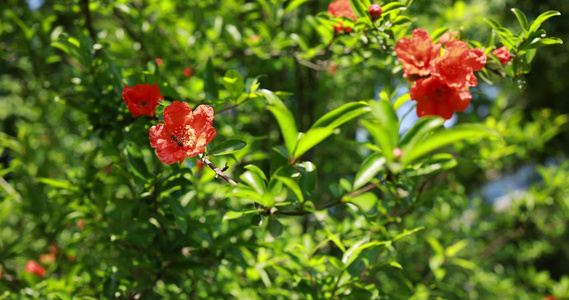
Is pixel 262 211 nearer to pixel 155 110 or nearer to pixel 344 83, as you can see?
pixel 155 110

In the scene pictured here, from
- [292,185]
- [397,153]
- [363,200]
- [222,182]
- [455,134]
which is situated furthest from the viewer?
[222,182]

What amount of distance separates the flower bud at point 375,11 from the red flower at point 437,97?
241 mm

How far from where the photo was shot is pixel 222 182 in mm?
1484

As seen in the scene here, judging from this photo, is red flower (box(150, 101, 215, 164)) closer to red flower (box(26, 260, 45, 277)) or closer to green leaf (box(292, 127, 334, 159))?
green leaf (box(292, 127, 334, 159))

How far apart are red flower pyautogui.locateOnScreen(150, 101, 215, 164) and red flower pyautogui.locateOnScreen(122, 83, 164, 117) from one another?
5.9 inches

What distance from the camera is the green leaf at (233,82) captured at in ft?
2.92

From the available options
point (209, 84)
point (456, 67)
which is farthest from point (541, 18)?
point (209, 84)

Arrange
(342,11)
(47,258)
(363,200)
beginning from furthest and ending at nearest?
(47,258), (342,11), (363,200)

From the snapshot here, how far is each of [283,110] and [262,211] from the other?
0.71 ft

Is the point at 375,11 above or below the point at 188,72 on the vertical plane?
above

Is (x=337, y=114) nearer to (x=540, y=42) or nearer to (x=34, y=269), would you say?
(x=540, y=42)

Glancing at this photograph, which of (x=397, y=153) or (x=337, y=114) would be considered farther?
(x=337, y=114)

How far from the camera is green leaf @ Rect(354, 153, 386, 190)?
68cm

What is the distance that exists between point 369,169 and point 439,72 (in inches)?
12.0
